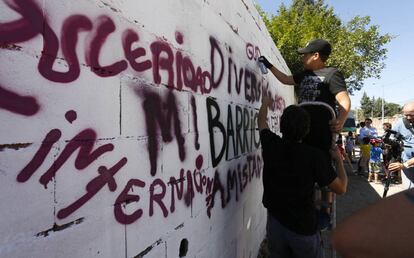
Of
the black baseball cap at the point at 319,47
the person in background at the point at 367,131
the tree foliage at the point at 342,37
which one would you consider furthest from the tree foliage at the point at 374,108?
the black baseball cap at the point at 319,47

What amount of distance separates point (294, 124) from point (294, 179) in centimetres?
40

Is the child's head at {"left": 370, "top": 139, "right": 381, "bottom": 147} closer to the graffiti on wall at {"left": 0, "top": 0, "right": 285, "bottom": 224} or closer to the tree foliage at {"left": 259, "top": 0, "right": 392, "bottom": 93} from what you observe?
the tree foliage at {"left": 259, "top": 0, "right": 392, "bottom": 93}

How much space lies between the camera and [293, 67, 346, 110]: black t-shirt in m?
3.40

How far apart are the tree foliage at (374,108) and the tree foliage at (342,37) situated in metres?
88.6

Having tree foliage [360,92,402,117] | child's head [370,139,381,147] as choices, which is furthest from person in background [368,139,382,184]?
tree foliage [360,92,402,117]

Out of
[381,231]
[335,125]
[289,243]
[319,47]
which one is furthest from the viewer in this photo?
[319,47]

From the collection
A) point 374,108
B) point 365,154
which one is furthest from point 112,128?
point 374,108

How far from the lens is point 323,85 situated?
3.45 metres

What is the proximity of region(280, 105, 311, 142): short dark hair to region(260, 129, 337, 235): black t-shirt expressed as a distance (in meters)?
0.07

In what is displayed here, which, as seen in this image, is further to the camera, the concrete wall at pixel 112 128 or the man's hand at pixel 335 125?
the man's hand at pixel 335 125

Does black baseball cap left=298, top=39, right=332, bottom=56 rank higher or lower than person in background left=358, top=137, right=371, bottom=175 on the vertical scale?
higher

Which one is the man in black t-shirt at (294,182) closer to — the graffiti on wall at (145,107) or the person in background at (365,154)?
the graffiti on wall at (145,107)

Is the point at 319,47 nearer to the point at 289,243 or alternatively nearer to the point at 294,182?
the point at 294,182

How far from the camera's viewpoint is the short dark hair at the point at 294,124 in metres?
2.71
